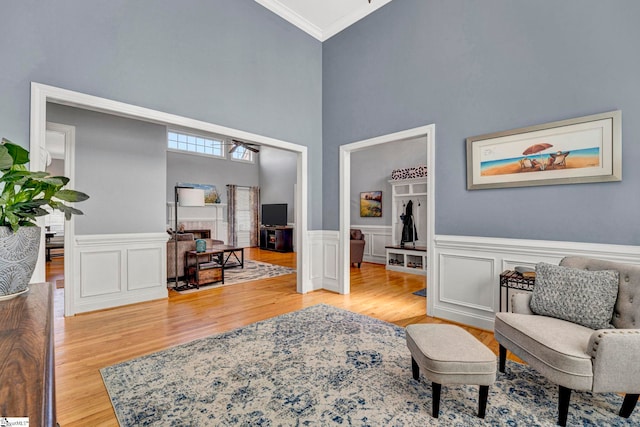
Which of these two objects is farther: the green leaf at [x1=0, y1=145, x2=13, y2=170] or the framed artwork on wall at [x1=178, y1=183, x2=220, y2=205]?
the framed artwork on wall at [x1=178, y1=183, x2=220, y2=205]

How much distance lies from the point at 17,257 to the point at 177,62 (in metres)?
2.78

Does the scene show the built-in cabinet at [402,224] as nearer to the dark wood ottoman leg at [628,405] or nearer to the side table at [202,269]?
the side table at [202,269]

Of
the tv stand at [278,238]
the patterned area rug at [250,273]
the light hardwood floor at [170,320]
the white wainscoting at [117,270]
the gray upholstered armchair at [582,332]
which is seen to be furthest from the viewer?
the tv stand at [278,238]

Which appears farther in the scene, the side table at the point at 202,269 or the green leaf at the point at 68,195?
the side table at the point at 202,269

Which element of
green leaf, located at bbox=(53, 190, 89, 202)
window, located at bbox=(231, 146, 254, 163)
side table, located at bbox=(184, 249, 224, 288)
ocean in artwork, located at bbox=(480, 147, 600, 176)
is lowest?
side table, located at bbox=(184, 249, 224, 288)

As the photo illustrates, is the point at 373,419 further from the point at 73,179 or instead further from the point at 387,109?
the point at 73,179

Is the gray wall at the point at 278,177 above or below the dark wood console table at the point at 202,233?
above

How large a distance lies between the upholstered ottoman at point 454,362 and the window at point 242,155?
9903mm

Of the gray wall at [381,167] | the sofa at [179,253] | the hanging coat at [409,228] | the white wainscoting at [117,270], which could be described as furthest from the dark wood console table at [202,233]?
the hanging coat at [409,228]

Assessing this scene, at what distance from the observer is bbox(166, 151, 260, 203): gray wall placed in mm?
9242

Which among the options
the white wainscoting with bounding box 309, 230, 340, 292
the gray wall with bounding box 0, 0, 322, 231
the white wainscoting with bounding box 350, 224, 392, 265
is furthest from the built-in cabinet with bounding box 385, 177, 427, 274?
the gray wall with bounding box 0, 0, 322, 231

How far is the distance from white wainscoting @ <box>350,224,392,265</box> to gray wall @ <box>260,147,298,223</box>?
3.51 metres

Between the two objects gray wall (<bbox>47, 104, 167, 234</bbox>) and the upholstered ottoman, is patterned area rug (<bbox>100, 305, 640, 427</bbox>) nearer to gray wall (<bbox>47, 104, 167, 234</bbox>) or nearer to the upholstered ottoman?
the upholstered ottoman

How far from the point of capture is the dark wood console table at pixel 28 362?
1.65 feet
